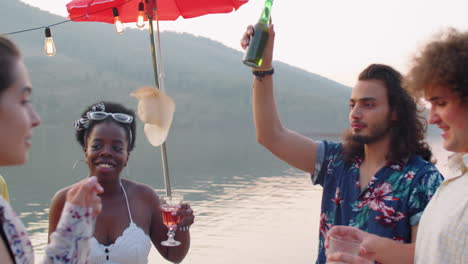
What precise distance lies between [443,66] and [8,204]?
5.17 feet

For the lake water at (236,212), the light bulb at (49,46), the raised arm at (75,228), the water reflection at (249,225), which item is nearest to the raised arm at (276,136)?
the raised arm at (75,228)

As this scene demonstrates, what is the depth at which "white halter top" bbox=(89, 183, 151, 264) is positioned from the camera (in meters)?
2.72

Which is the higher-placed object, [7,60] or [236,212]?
[7,60]

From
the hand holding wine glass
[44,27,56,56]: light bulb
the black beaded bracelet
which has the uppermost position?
[44,27,56,56]: light bulb

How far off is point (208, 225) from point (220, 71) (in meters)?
86.5

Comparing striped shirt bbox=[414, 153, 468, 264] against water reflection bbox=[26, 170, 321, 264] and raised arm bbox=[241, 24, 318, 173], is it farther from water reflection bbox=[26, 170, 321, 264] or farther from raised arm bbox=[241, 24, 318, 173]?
water reflection bbox=[26, 170, 321, 264]

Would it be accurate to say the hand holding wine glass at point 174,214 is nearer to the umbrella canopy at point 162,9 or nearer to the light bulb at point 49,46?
the umbrella canopy at point 162,9

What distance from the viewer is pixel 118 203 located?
294 centimetres

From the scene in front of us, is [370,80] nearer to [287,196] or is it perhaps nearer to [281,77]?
[287,196]

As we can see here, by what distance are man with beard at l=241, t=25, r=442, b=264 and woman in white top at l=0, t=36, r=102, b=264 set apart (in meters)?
1.31

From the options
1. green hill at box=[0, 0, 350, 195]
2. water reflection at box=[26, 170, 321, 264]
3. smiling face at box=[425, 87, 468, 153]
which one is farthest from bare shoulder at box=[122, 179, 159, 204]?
green hill at box=[0, 0, 350, 195]

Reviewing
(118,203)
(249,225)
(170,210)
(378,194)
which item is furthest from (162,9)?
(249,225)

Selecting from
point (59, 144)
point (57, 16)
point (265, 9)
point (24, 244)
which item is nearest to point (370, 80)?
point (265, 9)

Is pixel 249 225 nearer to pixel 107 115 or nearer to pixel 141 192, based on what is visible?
pixel 141 192
